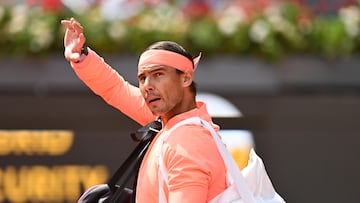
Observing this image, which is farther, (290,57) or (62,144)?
(290,57)

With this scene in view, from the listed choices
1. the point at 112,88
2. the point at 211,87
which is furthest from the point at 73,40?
the point at 211,87

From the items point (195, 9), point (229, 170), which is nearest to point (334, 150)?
point (195, 9)

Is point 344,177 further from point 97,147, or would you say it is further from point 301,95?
point 97,147

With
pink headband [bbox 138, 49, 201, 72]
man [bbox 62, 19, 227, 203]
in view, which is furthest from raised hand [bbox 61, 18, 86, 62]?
pink headband [bbox 138, 49, 201, 72]

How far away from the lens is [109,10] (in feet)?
24.9

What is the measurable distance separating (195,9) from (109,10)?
2.35 feet

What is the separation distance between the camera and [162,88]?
300 cm

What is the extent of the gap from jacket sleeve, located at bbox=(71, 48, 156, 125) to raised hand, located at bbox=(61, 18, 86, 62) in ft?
0.25

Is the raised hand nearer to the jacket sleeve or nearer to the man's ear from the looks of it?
the jacket sleeve

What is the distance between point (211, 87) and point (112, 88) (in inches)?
145

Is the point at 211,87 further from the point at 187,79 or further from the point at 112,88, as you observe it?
the point at 187,79

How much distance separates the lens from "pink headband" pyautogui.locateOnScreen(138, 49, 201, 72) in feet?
9.95

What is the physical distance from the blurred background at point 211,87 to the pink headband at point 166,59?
3.21 metres

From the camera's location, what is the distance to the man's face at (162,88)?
301 centimetres
